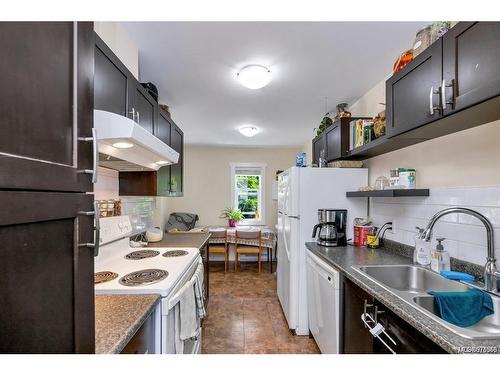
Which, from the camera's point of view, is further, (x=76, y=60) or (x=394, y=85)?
(x=394, y=85)

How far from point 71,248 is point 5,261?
160 millimetres

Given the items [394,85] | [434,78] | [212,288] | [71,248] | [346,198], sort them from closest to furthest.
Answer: [71,248]
[434,78]
[394,85]
[346,198]
[212,288]

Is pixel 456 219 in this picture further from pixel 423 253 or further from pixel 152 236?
pixel 152 236

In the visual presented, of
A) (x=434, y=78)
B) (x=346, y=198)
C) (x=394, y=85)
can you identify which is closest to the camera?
(x=434, y=78)

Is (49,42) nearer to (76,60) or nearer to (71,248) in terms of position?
(76,60)

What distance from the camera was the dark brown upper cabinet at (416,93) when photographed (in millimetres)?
1286

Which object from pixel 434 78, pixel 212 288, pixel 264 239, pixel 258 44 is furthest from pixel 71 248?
pixel 264 239

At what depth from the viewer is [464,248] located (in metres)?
1.52

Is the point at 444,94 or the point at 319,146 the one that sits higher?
the point at 319,146

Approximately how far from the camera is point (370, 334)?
1.38 m

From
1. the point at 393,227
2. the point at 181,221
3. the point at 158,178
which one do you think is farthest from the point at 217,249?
the point at 393,227

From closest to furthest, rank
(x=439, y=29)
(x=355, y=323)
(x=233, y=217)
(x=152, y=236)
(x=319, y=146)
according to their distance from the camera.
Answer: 1. (x=439, y=29)
2. (x=355, y=323)
3. (x=152, y=236)
4. (x=319, y=146)
5. (x=233, y=217)

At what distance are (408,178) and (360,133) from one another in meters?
0.62

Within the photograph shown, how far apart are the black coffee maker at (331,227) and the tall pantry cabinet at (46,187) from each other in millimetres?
2035
